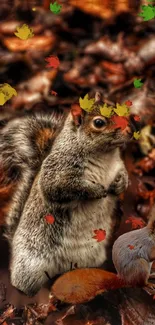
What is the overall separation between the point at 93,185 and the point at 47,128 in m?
0.21

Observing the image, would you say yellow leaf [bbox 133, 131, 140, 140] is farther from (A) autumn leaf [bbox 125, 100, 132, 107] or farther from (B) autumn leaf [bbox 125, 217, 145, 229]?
Result: (B) autumn leaf [bbox 125, 217, 145, 229]

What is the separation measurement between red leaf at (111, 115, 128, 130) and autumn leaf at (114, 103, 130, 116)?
19mm

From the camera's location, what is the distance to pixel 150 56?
1.42 metres

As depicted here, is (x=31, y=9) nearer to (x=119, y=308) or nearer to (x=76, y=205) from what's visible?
(x=76, y=205)

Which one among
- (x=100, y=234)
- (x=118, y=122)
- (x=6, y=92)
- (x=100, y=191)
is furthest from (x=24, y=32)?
(x=100, y=234)

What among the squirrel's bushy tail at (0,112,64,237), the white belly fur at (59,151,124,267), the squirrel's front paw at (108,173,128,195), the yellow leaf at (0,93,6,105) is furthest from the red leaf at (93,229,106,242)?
the yellow leaf at (0,93,6,105)

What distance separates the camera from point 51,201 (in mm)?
1403

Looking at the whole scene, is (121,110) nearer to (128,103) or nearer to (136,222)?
(128,103)

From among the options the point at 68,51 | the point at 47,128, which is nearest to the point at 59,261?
the point at 47,128

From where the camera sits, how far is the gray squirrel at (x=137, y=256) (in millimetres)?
1389

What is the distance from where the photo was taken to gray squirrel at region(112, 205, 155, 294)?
1.39 meters

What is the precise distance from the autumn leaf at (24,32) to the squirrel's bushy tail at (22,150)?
0.22 m

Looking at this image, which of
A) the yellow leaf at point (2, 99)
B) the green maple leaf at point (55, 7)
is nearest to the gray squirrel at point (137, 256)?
the yellow leaf at point (2, 99)

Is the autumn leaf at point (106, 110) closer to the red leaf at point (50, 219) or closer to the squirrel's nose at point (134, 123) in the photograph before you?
the squirrel's nose at point (134, 123)
